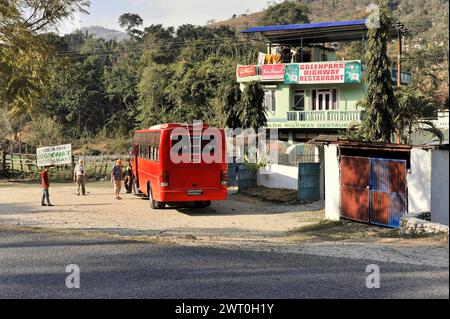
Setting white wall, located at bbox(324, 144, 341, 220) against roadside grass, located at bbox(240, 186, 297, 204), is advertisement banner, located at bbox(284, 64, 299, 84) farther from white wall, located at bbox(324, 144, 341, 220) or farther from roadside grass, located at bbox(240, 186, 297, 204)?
white wall, located at bbox(324, 144, 341, 220)

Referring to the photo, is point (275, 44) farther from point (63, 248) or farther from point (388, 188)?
point (63, 248)

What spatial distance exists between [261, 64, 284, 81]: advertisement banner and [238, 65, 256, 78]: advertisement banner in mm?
717

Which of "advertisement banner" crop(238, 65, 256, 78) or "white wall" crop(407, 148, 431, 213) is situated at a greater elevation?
"advertisement banner" crop(238, 65, 256, 78)

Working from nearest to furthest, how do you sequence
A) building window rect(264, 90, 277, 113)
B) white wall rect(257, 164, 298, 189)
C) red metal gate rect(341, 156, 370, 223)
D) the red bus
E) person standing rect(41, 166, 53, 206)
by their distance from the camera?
red metal gate rect(341, 156, 370, 223) < the red bus < person standing rect(41, 166, 53, 206) < white wall rect(257, 164, 298, 189) < building window rect(264, 90, 277, 113)

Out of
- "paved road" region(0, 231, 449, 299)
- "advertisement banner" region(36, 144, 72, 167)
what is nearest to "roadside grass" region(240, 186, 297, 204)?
"paved road" region(0, 231, 449, 299)

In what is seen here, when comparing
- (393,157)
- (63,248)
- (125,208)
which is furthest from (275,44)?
(63,248)

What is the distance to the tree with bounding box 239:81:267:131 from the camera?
31.9 meters

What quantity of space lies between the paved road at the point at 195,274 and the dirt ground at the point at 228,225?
1.02 meters

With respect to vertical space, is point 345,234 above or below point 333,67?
below

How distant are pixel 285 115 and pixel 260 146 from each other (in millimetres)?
8380

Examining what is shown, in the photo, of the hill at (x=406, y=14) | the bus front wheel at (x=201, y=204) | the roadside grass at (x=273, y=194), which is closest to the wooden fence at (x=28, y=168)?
the roadside grass at (x=273, y=194)

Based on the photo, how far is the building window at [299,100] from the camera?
40.9 meters

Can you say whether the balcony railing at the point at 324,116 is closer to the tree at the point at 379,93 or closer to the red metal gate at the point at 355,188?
the tree at the point at 379,93

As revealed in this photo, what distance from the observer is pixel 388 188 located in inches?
594
